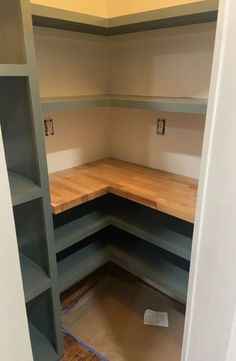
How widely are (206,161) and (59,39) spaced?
1.31 meters

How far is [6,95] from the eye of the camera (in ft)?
3.67

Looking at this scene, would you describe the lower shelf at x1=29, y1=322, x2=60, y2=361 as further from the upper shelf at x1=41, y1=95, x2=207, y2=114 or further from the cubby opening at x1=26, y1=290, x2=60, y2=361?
the upper shelf at x1=41, y1=95, x2=207, y2=114

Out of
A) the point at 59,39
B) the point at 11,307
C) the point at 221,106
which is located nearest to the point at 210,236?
the point at 221,106

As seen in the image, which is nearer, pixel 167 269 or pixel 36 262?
pixel 36 262

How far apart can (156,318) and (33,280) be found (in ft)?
3.03

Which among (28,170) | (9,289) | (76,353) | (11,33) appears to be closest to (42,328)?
(76,353)

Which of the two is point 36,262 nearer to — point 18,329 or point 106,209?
point 18,329

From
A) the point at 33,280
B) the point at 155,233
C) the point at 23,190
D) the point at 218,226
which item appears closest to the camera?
the point at 218,226

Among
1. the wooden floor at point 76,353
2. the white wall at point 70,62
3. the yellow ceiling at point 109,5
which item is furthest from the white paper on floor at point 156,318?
the yellow ceiling at point 109,5

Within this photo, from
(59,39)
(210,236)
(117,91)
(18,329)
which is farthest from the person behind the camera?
(117,91)

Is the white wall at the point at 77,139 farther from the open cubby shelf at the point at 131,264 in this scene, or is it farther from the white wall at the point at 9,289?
the white wall at the point at 9,289

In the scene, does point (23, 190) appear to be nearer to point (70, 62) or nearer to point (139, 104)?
point (139, 104)

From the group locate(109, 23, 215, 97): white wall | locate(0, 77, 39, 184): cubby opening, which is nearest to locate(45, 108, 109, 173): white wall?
locate(109, 23, 215, 97): white wall

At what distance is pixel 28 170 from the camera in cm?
120
